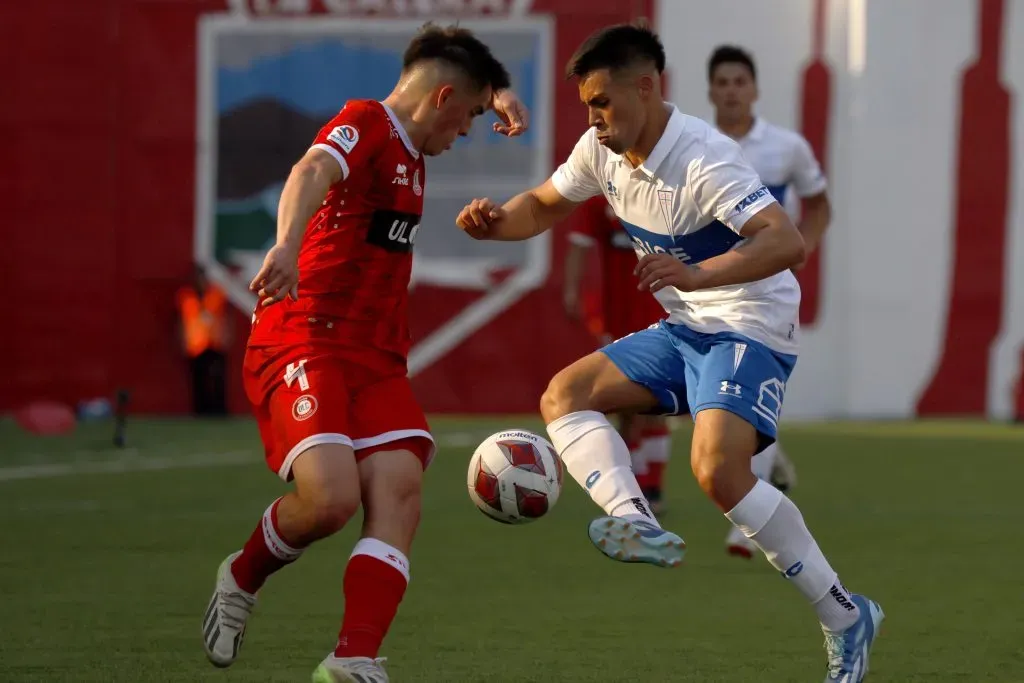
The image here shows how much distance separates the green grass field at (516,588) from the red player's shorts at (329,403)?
0.72 metres

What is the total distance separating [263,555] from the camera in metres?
5.21

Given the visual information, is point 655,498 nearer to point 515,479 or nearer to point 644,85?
point 515,479

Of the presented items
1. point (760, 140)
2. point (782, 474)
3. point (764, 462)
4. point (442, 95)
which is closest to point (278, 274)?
point (442, 95)

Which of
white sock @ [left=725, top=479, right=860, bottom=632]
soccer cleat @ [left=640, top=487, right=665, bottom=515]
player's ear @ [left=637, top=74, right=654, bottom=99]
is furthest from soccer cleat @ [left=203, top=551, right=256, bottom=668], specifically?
soccer cleat @ [left=640, top=487, right=665, bottom=515]

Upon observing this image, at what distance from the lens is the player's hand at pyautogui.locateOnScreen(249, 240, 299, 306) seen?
179 inches

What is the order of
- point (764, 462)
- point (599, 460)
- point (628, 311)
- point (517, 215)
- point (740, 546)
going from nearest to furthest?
point (599, 460)
point (517, 215)
point (740, 546)
point (764, 462)
point (628, 311)

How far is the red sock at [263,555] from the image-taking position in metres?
5.16

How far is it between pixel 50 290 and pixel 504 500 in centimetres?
1500

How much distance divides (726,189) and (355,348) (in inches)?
48.7

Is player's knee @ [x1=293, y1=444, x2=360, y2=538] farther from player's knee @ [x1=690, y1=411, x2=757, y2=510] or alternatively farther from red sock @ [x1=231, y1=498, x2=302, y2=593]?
player's knee @ [x1=690, y1=411, x2=757, y2=510]

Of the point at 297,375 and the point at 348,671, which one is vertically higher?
the point at 297,375

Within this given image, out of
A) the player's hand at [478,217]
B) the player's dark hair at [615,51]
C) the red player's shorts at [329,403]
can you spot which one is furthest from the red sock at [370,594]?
the player's dark hair at [615,51]

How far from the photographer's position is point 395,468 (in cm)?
507

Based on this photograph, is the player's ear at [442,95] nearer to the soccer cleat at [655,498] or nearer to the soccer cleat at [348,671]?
the soccer cleat at [348,671]
